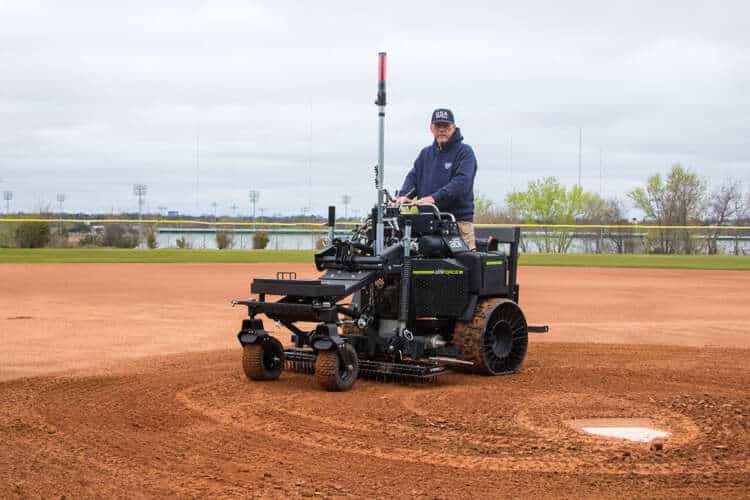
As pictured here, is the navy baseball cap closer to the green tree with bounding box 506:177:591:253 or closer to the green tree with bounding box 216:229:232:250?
the green tree with bounding box 216:229:232:250

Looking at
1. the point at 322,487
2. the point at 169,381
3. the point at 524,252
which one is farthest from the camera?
the point at 524,252

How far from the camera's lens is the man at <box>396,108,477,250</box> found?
10352mm

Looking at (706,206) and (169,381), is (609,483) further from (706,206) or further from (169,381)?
(706,206)

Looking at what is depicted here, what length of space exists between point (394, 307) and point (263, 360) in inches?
58.0

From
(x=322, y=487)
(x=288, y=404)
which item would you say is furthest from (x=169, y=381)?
(x=322, y=487)

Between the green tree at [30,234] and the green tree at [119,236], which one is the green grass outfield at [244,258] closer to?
the green tree at [30,234]

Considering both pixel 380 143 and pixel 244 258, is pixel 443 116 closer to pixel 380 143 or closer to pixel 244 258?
pixel 380 143

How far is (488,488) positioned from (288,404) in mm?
2846

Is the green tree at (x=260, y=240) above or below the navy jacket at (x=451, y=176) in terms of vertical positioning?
below

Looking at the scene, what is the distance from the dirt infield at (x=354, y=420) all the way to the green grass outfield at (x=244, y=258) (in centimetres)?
2148

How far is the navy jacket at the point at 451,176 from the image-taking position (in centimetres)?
1034

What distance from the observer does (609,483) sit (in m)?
5.66

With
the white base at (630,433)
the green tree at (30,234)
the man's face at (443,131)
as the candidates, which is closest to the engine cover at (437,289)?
the man's face at (443,131)

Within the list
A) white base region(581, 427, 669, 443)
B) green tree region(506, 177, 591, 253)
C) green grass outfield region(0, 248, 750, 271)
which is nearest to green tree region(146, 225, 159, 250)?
green grass outfield region(0, 248, 750, 271)
